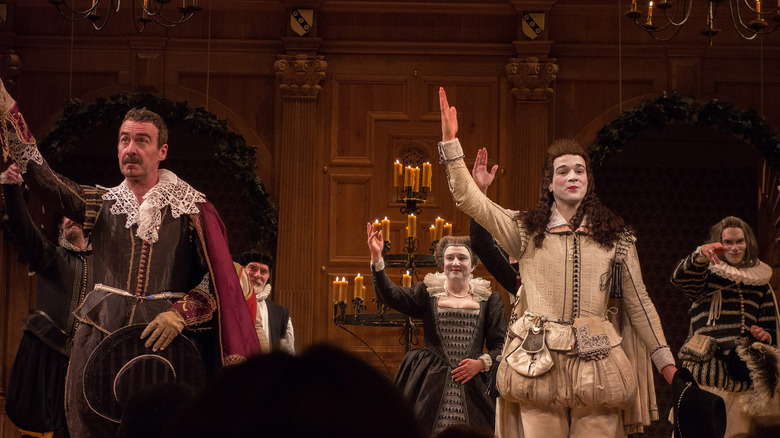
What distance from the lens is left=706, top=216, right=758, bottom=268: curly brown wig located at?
607cm

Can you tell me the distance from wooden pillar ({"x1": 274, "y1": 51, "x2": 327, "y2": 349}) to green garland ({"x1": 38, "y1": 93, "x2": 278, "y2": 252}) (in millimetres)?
235

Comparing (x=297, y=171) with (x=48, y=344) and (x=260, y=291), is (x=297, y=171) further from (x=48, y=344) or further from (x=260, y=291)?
(x=48, y=344)

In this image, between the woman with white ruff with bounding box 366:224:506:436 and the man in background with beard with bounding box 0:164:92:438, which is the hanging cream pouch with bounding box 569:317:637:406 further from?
the man in background with beard with bounding box 0:164:92:438

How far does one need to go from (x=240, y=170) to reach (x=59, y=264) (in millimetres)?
2501

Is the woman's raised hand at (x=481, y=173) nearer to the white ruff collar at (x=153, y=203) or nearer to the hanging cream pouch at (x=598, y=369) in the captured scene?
the hanging cream pouch at (x=598, y=369)

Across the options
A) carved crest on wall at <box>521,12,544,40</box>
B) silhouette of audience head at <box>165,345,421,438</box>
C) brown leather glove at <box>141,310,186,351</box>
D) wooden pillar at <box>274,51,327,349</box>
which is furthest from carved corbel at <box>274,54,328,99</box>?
silhouette of audience head at <box>165,345,421,438</box>

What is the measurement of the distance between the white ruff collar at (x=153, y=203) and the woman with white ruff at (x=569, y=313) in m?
0.94

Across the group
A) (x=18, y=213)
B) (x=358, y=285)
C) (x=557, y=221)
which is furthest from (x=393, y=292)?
(x=18, y=213)

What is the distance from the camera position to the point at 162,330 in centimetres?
346

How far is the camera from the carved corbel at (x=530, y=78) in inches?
324

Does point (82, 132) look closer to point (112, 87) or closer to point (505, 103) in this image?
point (112, 87)

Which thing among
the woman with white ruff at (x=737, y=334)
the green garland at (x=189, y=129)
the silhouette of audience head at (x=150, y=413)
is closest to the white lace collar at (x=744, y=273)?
the woman with white ruff at (x=737, y=334)

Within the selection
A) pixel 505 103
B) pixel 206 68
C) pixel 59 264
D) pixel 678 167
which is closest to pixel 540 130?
pixel 505 103

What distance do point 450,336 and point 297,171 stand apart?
2952 millimetres
